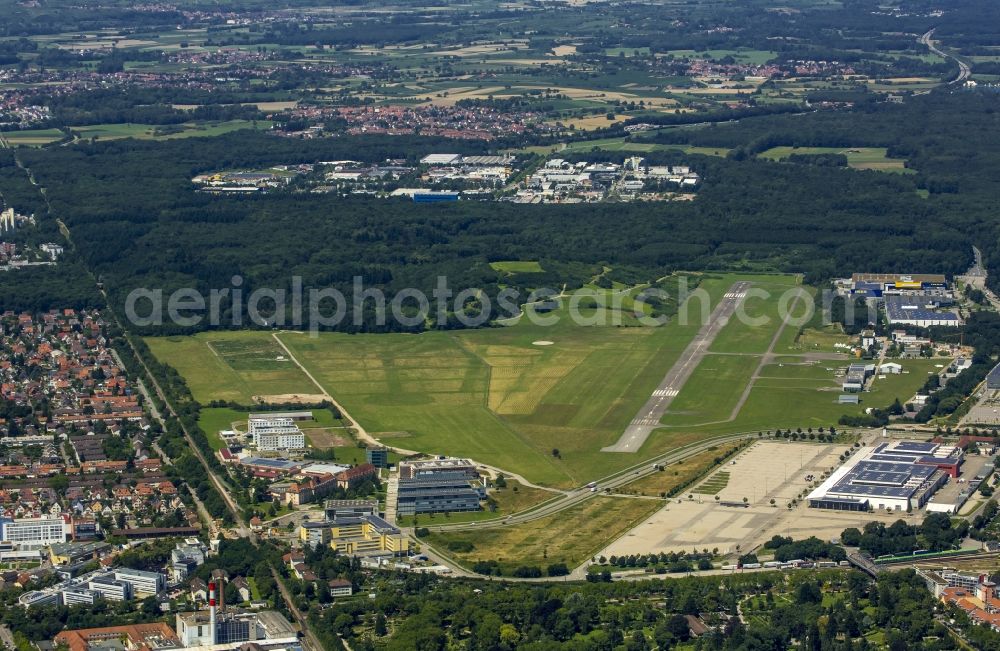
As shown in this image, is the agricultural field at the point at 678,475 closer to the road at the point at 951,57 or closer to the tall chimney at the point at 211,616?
the tall chimney at the point at 211,616

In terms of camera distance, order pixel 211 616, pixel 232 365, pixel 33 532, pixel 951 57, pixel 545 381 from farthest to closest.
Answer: pixel 951 57, pixel 232 365, pixel 545 381, pixel 33 532, pixel 211 616

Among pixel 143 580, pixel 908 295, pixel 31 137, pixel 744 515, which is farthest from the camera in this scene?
pixel 31 137

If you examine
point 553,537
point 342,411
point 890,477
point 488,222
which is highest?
point 890,477

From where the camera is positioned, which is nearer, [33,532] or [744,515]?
[33,532]

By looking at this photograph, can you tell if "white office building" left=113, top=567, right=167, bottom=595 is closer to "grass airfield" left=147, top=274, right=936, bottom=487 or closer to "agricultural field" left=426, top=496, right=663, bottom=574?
"agricultural field" left=426, top=496, right=663, bottom=574

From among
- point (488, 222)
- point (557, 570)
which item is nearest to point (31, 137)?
point (488, 222)

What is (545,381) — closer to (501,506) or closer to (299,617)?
(501,506)

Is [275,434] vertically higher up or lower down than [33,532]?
lower down
